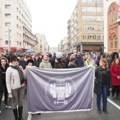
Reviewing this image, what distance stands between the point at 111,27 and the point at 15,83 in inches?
1722

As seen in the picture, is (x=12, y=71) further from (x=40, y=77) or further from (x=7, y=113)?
(x=7, y=113)

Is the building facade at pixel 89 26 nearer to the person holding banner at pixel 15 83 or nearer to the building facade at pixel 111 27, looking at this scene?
the building facade at pixel 111 27

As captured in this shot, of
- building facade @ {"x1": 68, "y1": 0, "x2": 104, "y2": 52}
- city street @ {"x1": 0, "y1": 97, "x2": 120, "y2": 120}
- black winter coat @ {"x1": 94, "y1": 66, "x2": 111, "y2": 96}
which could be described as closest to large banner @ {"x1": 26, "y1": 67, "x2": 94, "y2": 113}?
city street @ {"x1": 0, "y1": 97, "x2": 120, "y2": 120}

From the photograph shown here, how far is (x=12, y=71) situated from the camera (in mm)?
7422

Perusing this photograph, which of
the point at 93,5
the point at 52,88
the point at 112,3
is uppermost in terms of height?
the point at 93,5

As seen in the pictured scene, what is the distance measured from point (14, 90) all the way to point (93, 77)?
2376 mm

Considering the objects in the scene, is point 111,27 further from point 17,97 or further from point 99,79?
point 17,97

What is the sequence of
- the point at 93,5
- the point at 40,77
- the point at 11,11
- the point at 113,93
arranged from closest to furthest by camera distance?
1. the point at 40,77
2. the point at 113,93
3. the point at 11,11
4. the point at 93,5

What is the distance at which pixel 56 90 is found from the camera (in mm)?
8086

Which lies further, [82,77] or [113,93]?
[113,93]

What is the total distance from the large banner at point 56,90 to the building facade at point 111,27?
37.9 m

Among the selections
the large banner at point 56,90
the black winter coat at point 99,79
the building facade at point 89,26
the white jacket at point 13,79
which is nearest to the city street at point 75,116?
the large banner at point 56,90

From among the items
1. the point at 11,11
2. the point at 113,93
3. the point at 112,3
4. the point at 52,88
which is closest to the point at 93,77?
the point at 52,88

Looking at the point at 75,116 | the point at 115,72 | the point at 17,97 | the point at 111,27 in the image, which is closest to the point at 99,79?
the point at 75,116
